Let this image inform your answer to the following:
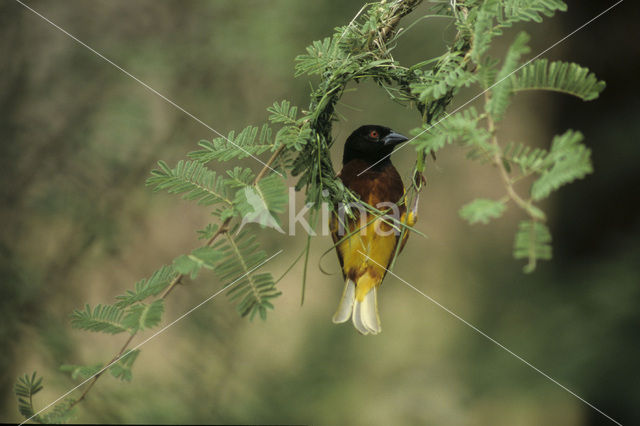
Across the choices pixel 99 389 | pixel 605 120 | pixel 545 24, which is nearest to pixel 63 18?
pixel 99 389

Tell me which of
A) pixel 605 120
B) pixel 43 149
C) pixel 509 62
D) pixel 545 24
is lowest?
pixel 509 62

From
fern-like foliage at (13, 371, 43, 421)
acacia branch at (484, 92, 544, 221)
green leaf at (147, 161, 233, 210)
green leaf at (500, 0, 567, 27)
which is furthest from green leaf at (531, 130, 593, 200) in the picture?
fern-like foliage at (13, 371, 43, 421)

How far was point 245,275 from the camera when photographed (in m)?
0.40

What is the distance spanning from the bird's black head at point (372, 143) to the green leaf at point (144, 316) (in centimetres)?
28

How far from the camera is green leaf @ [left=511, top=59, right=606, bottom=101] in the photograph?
323 millimetres

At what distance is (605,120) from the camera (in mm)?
1149

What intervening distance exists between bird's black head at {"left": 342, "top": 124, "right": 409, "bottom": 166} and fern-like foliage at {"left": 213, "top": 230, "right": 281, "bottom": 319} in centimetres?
21

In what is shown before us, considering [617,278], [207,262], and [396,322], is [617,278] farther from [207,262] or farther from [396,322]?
[207,262]

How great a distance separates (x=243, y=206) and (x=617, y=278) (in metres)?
1.00

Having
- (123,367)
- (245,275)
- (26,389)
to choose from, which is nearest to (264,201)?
(245,275)

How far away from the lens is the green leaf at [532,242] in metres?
0.26

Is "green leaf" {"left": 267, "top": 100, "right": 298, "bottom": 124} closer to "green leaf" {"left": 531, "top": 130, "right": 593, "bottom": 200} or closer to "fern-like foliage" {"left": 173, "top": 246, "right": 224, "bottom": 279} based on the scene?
"fern-like foliage" {"left": 173, "top": 246, "right": 224, "bottom": 279}

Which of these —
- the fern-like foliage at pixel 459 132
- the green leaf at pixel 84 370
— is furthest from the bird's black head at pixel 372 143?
the green leaf at pixel 84 370

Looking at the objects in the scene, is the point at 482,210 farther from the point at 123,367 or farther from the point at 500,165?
the point at 123,367
